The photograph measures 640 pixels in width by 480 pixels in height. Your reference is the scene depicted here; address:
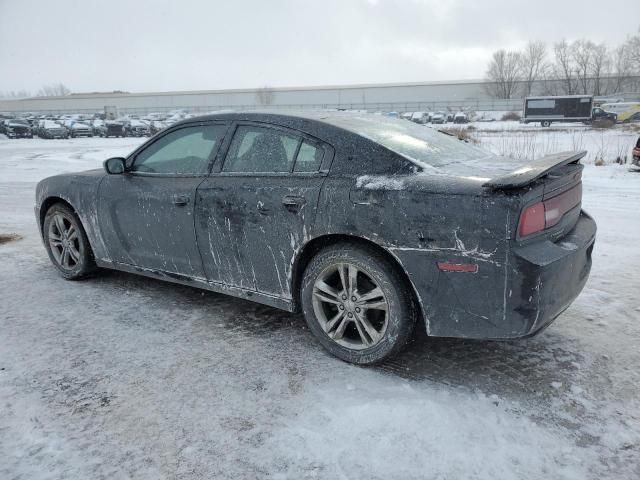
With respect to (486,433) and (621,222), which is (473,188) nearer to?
(486,433)

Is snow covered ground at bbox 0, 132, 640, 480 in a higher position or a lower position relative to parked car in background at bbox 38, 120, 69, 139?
lower

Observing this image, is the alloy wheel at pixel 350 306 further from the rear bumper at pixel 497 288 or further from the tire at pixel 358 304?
the rear bumper at pixel 497 288

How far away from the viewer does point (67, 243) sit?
4750 millimetres

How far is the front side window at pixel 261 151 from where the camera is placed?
329 cm

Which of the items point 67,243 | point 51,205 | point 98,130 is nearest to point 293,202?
point 67,243

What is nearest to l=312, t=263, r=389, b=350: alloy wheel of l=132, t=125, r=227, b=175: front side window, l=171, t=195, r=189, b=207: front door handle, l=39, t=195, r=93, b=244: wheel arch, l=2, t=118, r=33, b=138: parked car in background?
l=171, t=195, r=189, b=207: front door handle

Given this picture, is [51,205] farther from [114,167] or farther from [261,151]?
[261,151]

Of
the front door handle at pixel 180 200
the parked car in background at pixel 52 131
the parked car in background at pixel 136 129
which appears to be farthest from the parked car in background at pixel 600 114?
the front door handle at pixel 180 200

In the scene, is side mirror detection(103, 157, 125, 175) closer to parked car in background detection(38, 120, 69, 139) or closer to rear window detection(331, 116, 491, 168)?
rear window detection(331, 116, 491, 168)

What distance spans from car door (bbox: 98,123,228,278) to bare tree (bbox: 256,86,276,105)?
85.0m

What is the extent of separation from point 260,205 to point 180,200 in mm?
761

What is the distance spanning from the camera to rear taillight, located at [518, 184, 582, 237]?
2.53 meters

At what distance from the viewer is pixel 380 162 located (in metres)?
2.95

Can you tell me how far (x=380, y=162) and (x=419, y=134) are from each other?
85 centimetres
